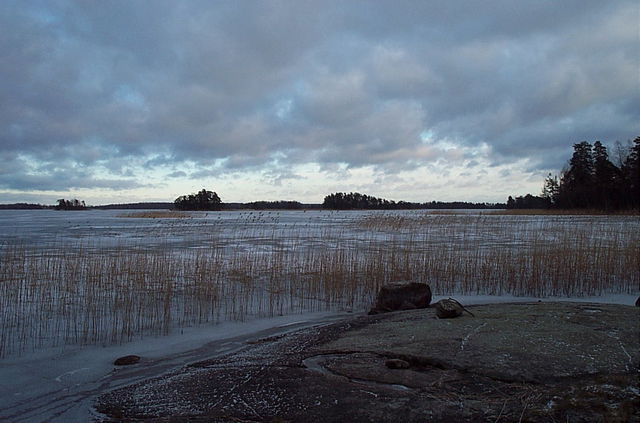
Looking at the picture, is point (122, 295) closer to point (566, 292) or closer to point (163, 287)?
point (163, 287)

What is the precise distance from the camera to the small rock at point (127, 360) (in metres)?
5.38

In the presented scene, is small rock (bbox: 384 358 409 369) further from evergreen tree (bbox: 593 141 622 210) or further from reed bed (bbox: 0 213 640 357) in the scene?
evergreen tree (bbox: 593 141 622 210)

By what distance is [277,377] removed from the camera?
4289 mm

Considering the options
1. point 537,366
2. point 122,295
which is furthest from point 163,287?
point 537,366

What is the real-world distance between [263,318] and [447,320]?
11.2 feet

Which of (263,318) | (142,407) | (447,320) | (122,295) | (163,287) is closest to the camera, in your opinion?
(142,407)

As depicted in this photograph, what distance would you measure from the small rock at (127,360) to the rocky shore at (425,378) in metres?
0.86

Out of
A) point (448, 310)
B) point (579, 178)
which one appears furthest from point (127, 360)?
point (579, 178)

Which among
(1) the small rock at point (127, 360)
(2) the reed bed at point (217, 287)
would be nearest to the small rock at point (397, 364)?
(1) the small rock at point (127, 360)

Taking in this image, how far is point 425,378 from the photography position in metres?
4.00

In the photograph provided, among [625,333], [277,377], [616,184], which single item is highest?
[616,184]

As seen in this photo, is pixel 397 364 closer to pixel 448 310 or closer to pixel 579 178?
pixel 448 310

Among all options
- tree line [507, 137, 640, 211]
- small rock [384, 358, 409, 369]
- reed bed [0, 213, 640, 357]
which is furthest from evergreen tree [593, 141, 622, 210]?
→ small rock [384, 358, 409, 369]

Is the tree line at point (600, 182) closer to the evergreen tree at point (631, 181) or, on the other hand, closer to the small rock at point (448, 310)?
the evergreen tree at point (631, 181)
